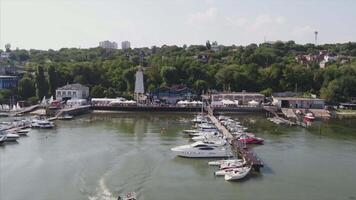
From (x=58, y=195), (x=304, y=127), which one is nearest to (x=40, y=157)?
(x=58, y=195)

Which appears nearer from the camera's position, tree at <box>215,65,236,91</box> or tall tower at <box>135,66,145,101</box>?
tall tower at <box>135,66,145,101</box>

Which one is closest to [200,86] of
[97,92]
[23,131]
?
[97,92]

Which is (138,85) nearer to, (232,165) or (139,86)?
(139,86)

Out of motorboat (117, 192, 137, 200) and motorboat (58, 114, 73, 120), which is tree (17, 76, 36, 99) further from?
motorboat (117, 192, 137, 200)

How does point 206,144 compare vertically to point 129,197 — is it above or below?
above

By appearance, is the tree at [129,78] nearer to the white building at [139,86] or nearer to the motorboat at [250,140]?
the white building at [139,86]

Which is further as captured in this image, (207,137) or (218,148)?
(207,137)

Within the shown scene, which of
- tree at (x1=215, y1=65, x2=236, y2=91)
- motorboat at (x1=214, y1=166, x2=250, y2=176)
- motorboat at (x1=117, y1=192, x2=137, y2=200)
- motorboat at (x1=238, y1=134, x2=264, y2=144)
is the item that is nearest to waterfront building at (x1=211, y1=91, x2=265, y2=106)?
tree at (x1=215, y1=65, x2=236, y2=91)
